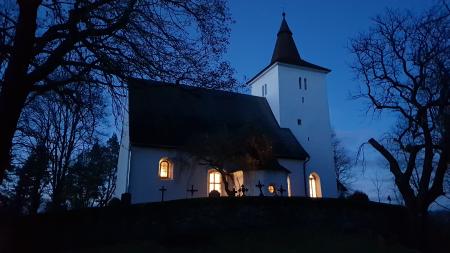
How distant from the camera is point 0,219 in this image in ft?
41.5

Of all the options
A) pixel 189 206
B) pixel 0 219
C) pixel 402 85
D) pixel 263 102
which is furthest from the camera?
pixel 263 102

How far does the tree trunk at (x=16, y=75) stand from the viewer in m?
7.12

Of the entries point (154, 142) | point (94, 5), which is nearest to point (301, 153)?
point (154, 142)

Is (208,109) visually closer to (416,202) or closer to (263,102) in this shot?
(263,102)

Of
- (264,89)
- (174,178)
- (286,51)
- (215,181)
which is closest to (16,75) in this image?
(174,178)

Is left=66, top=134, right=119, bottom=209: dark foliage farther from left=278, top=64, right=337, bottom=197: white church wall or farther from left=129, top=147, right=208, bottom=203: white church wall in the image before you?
left=278, top=64, right=337, bottom=197: white church wall

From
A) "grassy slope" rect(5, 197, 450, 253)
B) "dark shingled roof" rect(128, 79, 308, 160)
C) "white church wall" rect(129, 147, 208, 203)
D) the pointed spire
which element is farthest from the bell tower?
"grassy slope" rect(5, 197, 450, 253)

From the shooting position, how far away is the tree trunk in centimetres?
712

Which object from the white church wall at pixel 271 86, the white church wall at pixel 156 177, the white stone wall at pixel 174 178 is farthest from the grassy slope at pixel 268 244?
the white church wall at pixel 271 86

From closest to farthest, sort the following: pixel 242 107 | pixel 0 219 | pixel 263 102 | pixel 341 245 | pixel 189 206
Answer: pixel 0 219 → pixel 341 245 → pixel 189 206 → pixel 242 107 → pixel 263 102

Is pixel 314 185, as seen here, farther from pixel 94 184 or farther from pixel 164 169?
pixel 94 184

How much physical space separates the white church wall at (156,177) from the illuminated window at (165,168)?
38 cm

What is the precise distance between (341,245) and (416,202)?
137 inches

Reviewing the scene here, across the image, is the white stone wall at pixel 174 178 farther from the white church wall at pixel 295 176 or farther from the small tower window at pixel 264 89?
the small tower window at pixel 264 89
